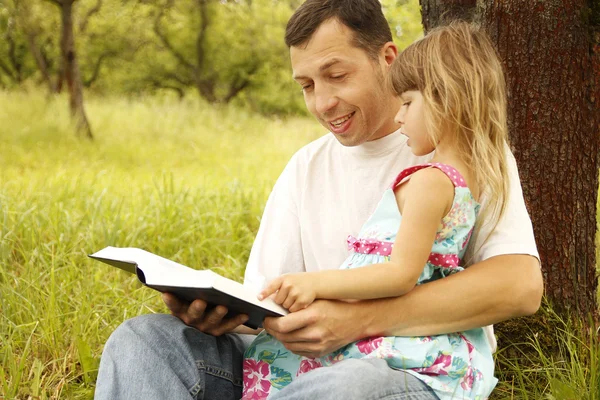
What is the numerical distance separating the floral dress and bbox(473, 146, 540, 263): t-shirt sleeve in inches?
2.5

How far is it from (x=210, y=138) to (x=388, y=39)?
9575mm

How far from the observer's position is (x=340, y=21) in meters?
2.34

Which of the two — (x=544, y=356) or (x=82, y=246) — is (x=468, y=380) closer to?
(x=544, y=356)

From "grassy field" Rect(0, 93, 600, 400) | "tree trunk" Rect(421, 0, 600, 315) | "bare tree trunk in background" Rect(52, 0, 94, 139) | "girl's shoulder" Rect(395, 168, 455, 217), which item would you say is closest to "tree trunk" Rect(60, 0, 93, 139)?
"bare tree trunk in background" Rect(52, 0, 94, 139)

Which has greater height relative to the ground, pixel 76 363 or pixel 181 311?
pixel 181 311

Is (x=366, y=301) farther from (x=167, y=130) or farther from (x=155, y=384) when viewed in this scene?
(x=167, y=130)

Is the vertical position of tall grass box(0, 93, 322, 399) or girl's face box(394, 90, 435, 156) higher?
girl's face box(394, 90, 435, 156)

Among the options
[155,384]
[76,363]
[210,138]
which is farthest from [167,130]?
[155,384]

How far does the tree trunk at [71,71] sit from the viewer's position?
10.3 m

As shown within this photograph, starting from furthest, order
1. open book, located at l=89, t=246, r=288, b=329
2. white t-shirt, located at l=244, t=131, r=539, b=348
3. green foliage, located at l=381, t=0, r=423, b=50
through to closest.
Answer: green foliage, located at l=381, t=0, r=423, b=50, white t-shirt, located at l=244, t=131, r=539, b=348, open book, located at l=89, t=246, r=288, b=329

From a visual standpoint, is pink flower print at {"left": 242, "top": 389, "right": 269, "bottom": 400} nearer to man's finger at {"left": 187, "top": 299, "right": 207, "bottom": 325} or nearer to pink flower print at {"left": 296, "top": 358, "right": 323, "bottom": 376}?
pink flower print at {"left": 296, "top": 358, "right": 323, "bottom": 376}

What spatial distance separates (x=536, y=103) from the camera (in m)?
2.61

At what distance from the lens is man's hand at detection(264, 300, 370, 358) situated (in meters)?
1.83

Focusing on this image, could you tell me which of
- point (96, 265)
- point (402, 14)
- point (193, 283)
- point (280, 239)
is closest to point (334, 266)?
point (280, 239)
